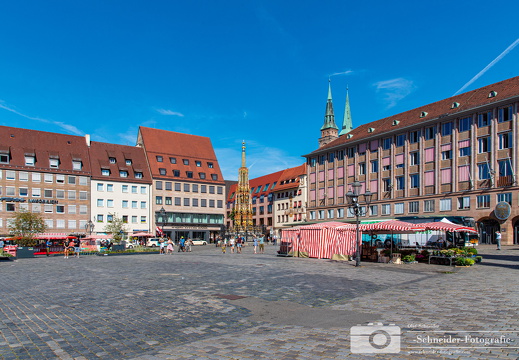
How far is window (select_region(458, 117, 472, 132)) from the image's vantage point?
2176 inches

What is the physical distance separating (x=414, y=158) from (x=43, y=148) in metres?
54.9

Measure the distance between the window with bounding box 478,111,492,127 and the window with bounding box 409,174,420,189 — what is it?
34.4 feet

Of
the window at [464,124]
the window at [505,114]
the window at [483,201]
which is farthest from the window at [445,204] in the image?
the window at [505,114]

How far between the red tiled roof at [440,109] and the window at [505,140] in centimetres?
377

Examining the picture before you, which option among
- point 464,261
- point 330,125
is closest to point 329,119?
point 330,125

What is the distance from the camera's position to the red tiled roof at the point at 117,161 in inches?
3019

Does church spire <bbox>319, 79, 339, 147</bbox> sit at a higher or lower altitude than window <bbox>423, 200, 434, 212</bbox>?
higher

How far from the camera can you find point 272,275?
19.5 metres

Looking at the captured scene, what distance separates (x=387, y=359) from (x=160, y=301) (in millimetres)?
7140

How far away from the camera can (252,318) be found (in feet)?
33.6

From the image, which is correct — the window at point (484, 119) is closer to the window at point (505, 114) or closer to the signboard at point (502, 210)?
the window at point (505, 114)

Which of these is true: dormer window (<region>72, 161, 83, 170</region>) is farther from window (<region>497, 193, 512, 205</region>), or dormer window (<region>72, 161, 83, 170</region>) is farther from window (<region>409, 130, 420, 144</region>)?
window (<region>497, 193, 512, 205</region>)

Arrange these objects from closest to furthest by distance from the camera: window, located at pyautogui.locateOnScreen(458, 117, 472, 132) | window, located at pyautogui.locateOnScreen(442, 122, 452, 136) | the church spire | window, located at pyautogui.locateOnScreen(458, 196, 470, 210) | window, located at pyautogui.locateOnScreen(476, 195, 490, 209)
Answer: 1. window, located at pyautogui.locateOnScreen(476, 195, 490, 209)
2. window, located at pyautogui.locateOnScreen(458, 196, 470, 210)
3. window, located at pyautogui.locateOnScreen(458, 117, 472, 132)
4. window, located at pyautogui.locateOnScreen(442, 122, 452, 136)
5. the church spire

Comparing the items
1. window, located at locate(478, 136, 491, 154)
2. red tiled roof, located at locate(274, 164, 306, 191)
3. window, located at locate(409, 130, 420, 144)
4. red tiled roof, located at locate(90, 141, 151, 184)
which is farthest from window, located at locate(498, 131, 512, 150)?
red tiled roof, located at locate(90, 141, 151, 184)
